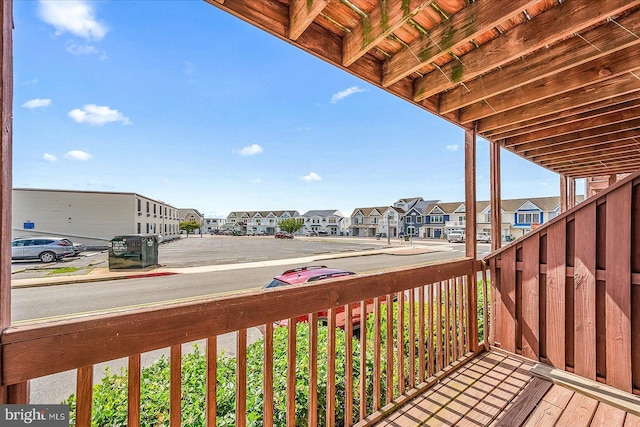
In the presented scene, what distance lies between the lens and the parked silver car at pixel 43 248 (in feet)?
4.92

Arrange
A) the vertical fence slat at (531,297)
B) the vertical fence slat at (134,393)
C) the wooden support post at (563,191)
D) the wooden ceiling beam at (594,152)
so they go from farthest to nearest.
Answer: the wooden support post at (563,191), the wooden ceiling beam at (594,152), the vertical fence slat at (531,297), the vertical fence slat at (134,393)

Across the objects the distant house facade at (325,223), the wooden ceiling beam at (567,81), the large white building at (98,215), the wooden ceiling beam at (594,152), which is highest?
the wooden ceiling beam at (567,81)

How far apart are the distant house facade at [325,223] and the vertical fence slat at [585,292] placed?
130 ft

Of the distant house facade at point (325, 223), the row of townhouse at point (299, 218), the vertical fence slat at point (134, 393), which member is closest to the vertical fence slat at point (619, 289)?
the vertical fence slat at point (134, 393)

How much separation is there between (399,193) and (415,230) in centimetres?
2334

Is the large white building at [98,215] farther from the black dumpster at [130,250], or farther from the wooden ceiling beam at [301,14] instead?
the wooden ceiling beam at [301,14]

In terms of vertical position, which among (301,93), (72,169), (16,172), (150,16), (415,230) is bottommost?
(415,230)

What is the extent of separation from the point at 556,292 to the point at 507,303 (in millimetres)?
389

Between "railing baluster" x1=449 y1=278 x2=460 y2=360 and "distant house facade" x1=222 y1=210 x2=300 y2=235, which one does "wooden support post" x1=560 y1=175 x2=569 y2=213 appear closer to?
"railing baluster" x1=449 y1=278 x2=460 y2=360

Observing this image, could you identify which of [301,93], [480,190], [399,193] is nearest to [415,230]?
[399,193]

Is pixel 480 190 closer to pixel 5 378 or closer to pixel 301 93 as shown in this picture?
pixel 5 378

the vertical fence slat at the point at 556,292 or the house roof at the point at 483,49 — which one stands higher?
the house roof at the point at 483,49

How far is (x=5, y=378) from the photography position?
771mm

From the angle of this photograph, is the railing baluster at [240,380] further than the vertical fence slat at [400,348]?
No
